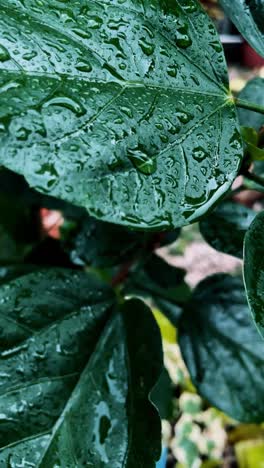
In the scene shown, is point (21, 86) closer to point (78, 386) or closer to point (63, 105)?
point (63, 105)

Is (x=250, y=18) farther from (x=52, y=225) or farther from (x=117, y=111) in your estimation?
(x=52, y=225)

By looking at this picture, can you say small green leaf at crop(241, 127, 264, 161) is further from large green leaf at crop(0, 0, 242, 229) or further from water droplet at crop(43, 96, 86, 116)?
water droplet at crop(43, 96, 86, 116)

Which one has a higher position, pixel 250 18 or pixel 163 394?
pixel 250 18

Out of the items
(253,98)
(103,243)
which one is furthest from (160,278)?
(253,98)

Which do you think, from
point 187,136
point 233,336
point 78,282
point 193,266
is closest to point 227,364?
point 233,336

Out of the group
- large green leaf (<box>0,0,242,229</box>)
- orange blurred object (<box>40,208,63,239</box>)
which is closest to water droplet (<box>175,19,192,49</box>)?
large green leaf (<box>0,0,242,229</box>)
